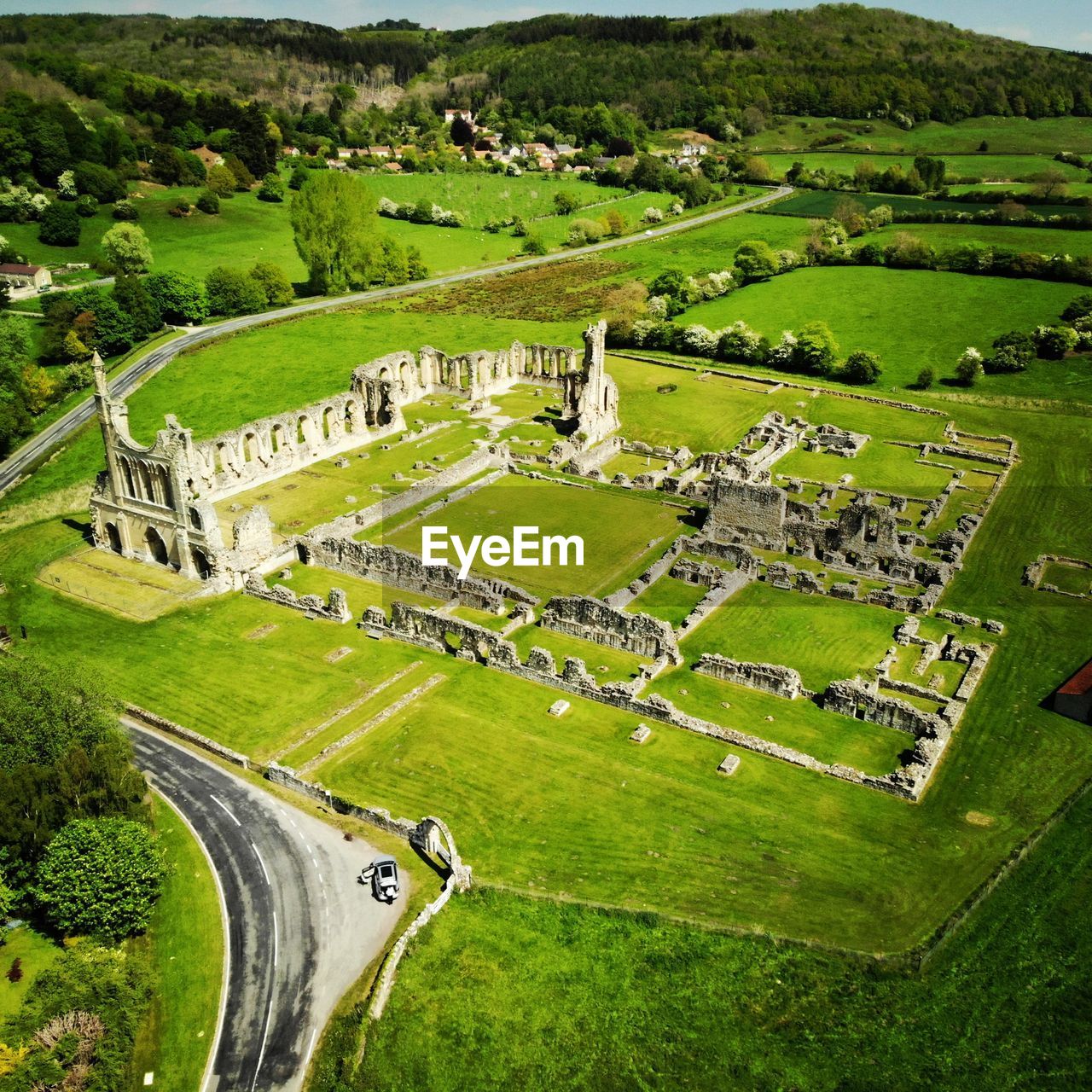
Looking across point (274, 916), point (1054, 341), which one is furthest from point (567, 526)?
point (1054, 341)

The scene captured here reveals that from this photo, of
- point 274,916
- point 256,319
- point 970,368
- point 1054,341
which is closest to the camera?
point 274,916

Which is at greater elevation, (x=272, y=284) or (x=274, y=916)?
(x=272, y=284)

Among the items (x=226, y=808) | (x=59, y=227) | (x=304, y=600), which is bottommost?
(x=226, y=808)

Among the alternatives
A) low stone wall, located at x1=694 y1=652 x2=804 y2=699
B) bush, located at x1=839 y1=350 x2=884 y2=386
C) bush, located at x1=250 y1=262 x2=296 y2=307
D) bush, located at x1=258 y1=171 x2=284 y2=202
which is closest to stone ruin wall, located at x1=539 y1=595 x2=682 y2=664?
low stone wall, located at x1=694 y1=652 x2=804 y2=699

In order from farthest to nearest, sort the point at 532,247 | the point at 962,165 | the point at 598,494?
the point at 962,165, the point at 532,247, the point at 598,494

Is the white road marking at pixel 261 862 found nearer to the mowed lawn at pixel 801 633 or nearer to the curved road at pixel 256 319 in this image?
the mowed lawn at pixel 801 633

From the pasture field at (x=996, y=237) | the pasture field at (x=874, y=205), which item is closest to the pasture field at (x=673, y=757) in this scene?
the pasture field at (x=996, y=237)

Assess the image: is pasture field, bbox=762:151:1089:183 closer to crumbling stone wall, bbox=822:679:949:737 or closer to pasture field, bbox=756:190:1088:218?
pasture field, bbox=756:190:1088:218

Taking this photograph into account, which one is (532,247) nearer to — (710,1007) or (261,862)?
(261,862)
